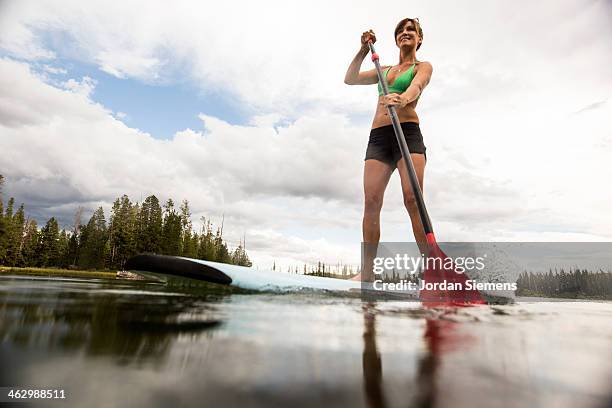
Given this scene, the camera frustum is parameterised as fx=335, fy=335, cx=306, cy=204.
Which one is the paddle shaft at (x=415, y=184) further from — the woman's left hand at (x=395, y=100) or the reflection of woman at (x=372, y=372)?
the reflection of woman at (x=372, y=372)

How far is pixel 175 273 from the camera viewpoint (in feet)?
5.32

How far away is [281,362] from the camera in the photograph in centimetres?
58

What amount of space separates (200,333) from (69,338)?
241 mm

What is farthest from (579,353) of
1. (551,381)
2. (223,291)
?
(223,291)

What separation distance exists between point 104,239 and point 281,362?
35.2 m

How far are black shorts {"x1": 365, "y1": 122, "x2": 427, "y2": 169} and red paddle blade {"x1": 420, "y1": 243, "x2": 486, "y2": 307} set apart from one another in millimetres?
1054

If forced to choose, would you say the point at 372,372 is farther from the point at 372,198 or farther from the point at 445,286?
the point at 372,198

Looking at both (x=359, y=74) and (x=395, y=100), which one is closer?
(x=395, y=100)

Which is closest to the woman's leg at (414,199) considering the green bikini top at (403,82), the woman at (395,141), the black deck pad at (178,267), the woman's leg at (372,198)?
the woman at (395,141)

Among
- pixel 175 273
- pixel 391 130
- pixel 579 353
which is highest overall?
pixel 391 130

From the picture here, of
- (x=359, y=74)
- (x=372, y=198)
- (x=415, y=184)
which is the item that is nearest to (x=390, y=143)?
(x=372, y=198)

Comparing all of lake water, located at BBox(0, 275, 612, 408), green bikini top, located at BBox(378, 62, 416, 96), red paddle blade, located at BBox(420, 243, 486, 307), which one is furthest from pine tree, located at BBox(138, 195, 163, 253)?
lake water, located at BBox(0, 275, 612, 408)

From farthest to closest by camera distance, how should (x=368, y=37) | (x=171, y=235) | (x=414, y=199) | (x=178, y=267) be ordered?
1. (x=171, y=235)
2. (x=368, y=37)
3. (x=414, y=199)
4. (x=178, y=267)

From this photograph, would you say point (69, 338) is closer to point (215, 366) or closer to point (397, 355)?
point (215, 366)
